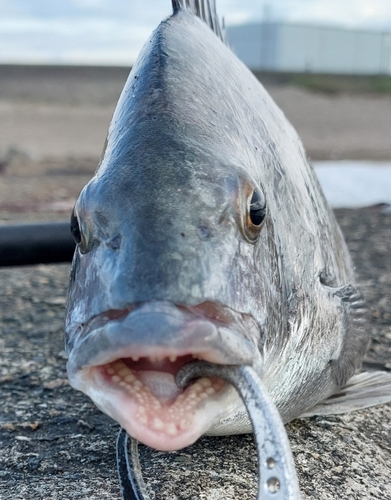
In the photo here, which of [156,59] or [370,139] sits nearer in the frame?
[156,59]

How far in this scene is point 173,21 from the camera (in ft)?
6.41

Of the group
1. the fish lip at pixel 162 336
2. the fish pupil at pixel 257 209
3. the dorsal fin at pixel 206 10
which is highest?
the dorsal fin at pixel 206 10

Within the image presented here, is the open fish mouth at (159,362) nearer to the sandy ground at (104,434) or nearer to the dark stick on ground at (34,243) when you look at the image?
the sandy ground at (104,434)

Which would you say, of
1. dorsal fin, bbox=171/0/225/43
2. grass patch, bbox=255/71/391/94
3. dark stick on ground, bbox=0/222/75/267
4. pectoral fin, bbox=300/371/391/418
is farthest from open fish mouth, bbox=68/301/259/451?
grass patch, bbox=255/71/391/94

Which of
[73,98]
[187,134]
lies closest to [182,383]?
[187,134]

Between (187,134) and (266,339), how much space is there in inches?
18.2

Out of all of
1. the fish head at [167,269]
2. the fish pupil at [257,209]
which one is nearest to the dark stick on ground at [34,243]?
the fish head at [167,269]

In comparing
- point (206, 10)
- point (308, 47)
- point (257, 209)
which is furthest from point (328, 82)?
point (257, 209)

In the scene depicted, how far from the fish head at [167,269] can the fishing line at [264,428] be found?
3cm

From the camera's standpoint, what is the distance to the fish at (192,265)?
3.84ft

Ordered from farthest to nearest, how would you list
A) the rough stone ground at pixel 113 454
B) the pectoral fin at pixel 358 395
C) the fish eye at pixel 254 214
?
the pectoral fin at pixel 358 395, the rough stone ground at pixel 113 454, the fish eye at pixel 254 214

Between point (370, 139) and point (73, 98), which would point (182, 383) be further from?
point (73, 98)

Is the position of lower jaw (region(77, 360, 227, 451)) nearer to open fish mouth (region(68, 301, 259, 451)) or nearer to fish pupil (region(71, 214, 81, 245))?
open fish mouth (region(68, 301, 259, 451))

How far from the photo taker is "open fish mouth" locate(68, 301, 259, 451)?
44.4 inches
